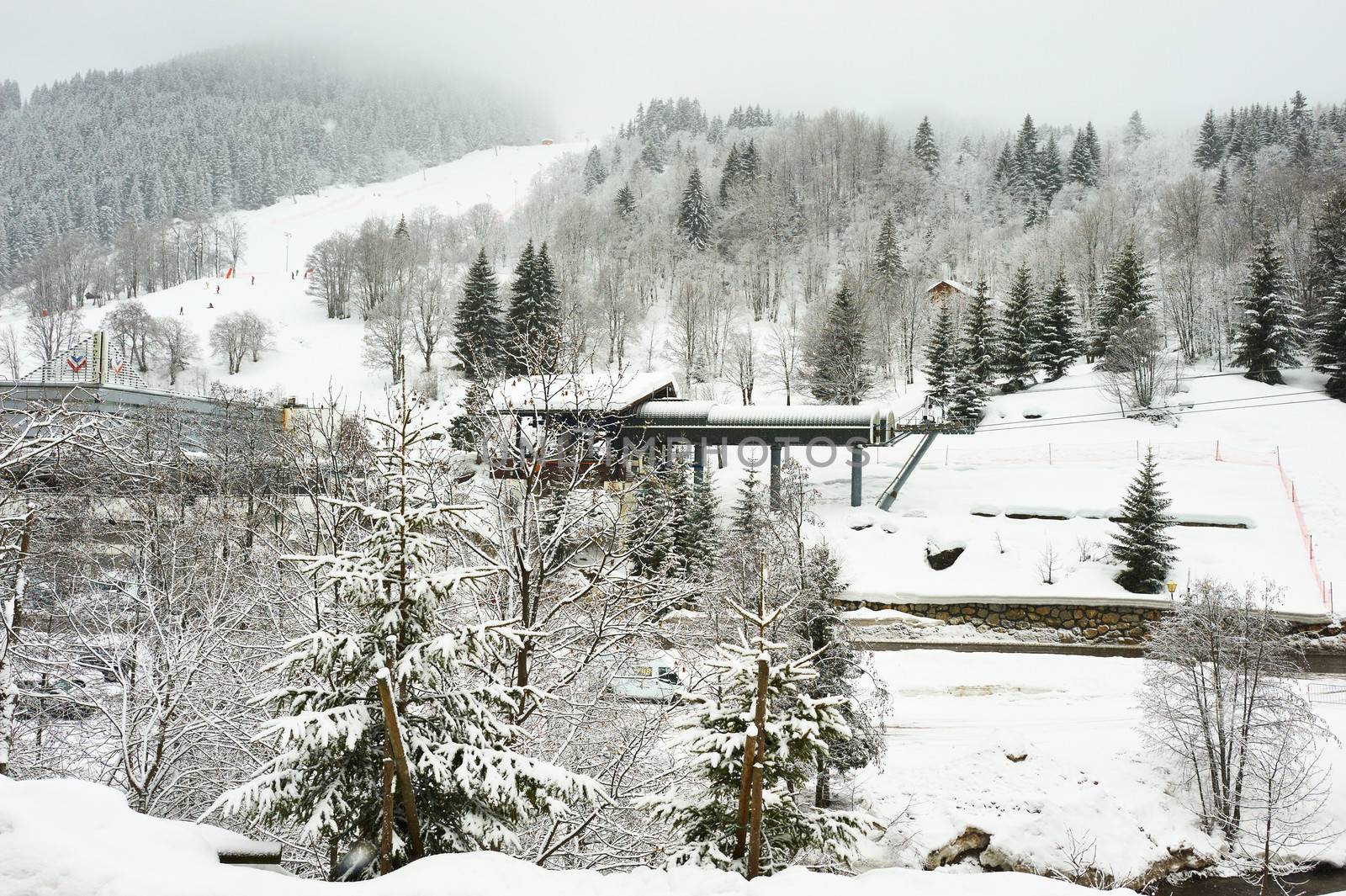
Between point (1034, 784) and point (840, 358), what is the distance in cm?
2931

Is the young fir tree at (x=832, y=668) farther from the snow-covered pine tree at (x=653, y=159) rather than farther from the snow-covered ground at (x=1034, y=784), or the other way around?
the snow-covered pine tree at (x=653, y=159)

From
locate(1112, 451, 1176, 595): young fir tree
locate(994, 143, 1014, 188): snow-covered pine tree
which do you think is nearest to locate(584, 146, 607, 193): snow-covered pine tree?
locate(994, 143, 1014, 188): snow-covered pine tree

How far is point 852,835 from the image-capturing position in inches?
274

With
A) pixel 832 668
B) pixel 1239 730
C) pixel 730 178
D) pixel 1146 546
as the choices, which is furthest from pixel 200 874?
pixel 730 178

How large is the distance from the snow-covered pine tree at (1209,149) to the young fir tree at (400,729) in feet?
347

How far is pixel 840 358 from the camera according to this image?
4281cm

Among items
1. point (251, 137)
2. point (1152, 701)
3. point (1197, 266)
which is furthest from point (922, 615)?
point (251, 137)

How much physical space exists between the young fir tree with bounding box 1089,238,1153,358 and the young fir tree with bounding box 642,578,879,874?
45.1 metres

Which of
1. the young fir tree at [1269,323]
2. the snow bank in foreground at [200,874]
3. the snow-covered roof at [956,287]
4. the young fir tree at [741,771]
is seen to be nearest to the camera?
the snow bank in foreground at [200,874]

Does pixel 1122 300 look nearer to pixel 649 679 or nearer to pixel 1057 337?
pixel 1057 337

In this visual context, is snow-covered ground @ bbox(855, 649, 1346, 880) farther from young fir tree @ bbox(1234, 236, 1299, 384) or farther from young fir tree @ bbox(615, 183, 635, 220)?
young fir tree @ bbox(615, 183, 635, 220)

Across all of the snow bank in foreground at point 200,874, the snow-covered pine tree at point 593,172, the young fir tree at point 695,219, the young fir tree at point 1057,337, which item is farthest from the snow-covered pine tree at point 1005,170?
the snow bank in foreground at point 200,874

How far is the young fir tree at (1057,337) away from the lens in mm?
46062

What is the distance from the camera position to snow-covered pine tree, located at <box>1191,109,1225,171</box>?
8462 cm
